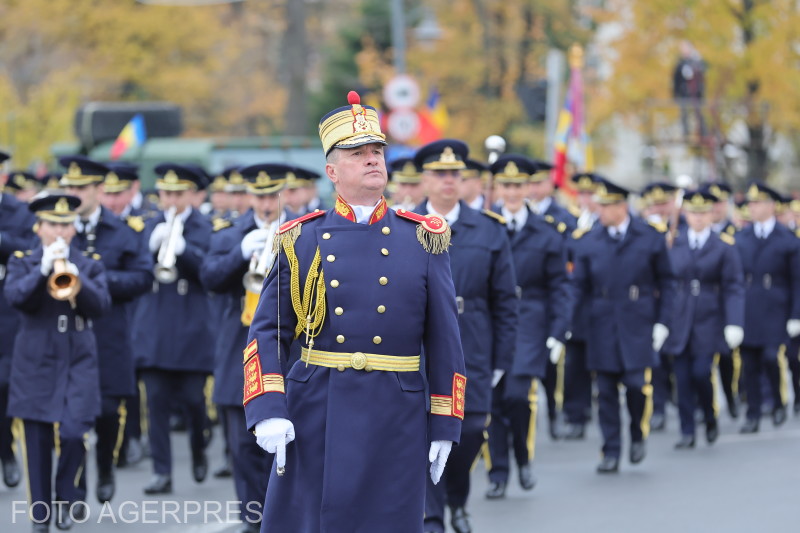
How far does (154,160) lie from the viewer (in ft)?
84.8

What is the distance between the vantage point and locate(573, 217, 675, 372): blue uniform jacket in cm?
1337

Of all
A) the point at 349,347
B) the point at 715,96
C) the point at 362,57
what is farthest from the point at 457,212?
the point at 362,57

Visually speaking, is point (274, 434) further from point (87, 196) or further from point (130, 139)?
point (130, 139)

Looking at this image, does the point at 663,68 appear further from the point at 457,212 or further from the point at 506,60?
the point at 457,212

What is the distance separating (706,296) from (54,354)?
722 centimetres

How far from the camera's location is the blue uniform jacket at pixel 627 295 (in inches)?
526

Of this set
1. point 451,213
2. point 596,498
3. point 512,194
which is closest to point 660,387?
point 512,194

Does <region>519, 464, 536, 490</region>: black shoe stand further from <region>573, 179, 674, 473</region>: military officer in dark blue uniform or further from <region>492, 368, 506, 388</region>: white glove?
<region>492, 368, 506, 388</region>: white glove

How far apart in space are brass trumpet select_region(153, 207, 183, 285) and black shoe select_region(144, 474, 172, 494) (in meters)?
1.46

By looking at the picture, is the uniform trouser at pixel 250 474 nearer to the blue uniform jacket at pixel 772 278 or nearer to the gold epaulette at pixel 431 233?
the gold epaulette at pixel 431 233

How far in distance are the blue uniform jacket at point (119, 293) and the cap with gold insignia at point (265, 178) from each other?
1.18m

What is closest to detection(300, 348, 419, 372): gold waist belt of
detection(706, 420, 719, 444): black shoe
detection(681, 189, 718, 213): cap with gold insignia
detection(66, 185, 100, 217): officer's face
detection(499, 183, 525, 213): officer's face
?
detection(66, 185, 100, 217): officer's face

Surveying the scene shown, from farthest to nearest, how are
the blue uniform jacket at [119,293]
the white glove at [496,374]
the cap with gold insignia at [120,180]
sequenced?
the cap with gold insignia at [120,180] → the blue uniform jacket at [119,293] → the white glove at [496,374]

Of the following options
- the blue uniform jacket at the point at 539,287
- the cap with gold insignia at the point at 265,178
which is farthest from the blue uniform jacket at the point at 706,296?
the cap with gold insignia at the point at 265,178
